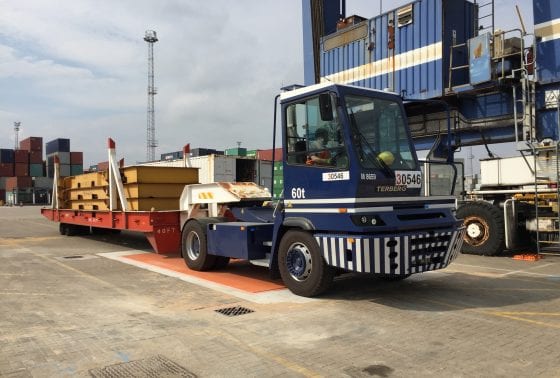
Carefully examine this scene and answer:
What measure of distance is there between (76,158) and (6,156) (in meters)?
11.0

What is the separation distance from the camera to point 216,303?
6715 millimetres

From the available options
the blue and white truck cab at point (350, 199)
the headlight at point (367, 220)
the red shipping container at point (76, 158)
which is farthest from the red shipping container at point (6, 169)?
the headlight at point (367, 220)

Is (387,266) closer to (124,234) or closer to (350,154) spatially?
(350,154)

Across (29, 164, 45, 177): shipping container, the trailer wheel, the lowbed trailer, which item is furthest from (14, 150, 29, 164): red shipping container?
the trailer wheel

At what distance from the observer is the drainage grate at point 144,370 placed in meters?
4.09

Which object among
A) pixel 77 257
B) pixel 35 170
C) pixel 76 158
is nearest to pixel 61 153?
pixel 76 158

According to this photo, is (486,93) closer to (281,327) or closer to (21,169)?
(281,327)

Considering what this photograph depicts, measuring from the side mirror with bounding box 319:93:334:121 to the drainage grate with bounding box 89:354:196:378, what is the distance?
3.66 metres

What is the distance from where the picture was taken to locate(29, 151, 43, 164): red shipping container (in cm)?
7425

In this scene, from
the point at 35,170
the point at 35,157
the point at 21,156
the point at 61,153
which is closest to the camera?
the point at 61,153

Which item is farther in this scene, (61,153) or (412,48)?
(61,153)

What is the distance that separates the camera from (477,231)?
1156cm

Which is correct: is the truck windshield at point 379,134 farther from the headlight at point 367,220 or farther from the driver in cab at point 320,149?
the headlight at point 367,220

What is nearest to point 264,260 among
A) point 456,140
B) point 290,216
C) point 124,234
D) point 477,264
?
point 290,216
